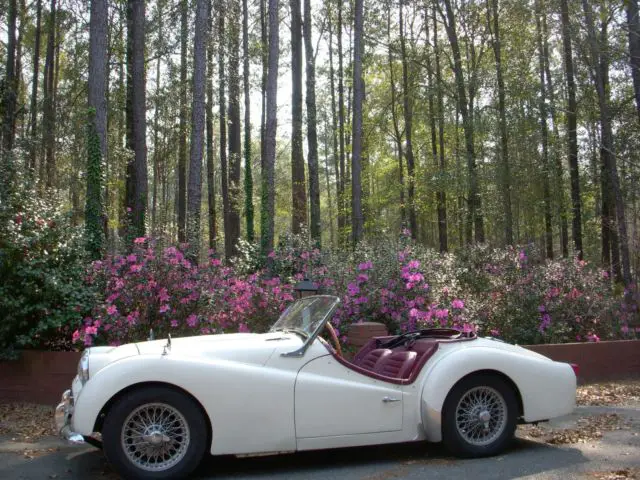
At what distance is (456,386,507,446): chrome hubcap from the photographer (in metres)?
5.14

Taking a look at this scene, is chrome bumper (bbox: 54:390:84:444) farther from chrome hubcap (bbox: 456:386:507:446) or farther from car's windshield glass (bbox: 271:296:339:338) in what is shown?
chrome hubcap (bbox: 456:386:507:446)

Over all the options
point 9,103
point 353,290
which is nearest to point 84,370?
point 353,290

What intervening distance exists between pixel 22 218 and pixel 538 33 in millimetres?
21975

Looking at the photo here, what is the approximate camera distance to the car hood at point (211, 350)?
15.3 feet

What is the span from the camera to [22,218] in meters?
8.12

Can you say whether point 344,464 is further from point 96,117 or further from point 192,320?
point 96,117

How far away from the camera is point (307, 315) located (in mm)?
5461

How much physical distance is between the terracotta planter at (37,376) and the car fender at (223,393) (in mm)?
3291

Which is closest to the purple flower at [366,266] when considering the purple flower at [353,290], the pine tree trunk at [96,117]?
the purple flower at [353,290]

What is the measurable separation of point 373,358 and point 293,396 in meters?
1.42

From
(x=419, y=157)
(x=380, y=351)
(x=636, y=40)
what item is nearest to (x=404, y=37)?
(x=419, y=157)

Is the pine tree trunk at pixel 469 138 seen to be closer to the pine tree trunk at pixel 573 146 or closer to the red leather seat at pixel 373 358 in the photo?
the pine tree trunk at pixel 573 146

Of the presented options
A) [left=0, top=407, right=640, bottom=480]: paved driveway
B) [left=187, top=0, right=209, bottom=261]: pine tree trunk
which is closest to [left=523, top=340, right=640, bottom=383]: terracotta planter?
[left=0, top=407, right=640, bottom=480]: paved driveway

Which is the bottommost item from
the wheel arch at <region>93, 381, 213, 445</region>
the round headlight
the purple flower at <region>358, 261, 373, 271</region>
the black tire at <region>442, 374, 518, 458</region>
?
the black tire at <region>442, 374, 518, 458</region>
